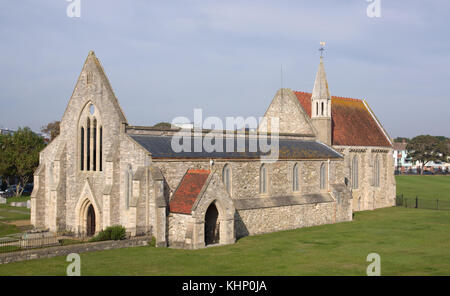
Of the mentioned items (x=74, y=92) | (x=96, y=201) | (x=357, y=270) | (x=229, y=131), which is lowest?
(x=357, y=270)

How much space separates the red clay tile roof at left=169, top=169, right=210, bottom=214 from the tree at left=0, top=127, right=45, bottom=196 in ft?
119

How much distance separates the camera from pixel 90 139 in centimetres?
3478

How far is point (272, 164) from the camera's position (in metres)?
37.5

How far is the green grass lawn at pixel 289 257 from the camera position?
75.1ft

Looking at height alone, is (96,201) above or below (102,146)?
below

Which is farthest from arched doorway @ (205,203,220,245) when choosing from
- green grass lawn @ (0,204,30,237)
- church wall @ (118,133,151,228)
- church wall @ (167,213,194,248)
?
green grass lawn @ (0,204,30,237)

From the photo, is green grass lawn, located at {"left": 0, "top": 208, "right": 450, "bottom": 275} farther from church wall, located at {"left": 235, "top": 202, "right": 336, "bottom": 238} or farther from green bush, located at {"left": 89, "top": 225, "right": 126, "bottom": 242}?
green bush, located at {"left": 89, "top": 225, "right": 126, "bottom": 242}

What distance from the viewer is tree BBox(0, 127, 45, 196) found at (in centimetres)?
5956

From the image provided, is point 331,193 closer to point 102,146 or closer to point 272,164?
point 272,164

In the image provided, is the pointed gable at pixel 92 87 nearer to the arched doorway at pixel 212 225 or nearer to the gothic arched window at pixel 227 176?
the gothic arched window at pixel 227 176

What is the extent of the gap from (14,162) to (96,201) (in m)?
31.5
